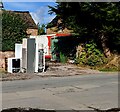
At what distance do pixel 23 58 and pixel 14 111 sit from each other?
1094 centimetres

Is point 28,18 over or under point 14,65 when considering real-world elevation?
over

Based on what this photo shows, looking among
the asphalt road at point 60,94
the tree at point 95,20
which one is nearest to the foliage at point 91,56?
the tree at point 95,20

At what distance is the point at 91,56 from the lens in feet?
84.6

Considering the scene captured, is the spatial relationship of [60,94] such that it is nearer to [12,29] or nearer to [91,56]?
[91,56]

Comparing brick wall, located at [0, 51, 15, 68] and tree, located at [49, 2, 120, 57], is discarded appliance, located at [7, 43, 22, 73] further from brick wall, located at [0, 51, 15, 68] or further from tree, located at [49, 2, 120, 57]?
tree, located at [49, 2, 120, 57]

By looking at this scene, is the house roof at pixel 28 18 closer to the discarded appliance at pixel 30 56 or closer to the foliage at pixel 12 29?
the foliage at pixel 12 29

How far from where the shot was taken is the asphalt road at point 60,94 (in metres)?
11.0

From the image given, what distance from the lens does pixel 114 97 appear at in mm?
12477

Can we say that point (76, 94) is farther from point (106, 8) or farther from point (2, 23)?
point (2, 23)

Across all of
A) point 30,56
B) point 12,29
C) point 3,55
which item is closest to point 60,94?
point 30,56

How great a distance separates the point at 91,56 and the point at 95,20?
2876 mm

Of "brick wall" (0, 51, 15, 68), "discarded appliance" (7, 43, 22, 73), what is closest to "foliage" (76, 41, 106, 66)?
"brick wall" (0, 51, 15, 68)

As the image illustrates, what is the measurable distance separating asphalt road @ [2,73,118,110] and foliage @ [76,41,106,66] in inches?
328

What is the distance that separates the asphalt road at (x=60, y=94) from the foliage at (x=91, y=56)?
27.3 feet
